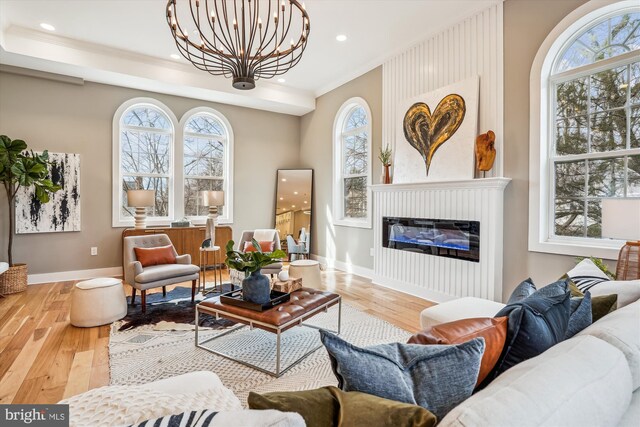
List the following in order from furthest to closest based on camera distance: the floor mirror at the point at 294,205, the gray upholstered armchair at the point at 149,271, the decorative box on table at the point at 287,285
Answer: the floor mirror at the point at 294,205 < the gray upholstered armchair at the point at 149,271 < the decorative box on table at the point at 287,285

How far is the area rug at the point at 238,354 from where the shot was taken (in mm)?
2176

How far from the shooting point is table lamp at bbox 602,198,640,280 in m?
2.08

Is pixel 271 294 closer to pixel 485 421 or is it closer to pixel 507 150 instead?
pixel 485 421

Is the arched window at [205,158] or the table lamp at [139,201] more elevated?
the arched window at [205,158]

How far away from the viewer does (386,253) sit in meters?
4.61

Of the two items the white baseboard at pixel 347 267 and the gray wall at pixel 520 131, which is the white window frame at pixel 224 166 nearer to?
the white baseboard at pixel 347 267

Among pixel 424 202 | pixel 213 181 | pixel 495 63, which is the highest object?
pixel 495 63

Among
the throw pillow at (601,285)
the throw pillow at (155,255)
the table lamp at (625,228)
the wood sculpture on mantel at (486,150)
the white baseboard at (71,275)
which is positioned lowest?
the white baseboard at (71,275)

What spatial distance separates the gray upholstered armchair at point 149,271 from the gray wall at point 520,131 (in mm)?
3531

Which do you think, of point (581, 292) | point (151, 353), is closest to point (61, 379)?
point (151, 353)

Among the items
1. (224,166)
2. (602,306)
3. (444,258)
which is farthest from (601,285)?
(224,166)

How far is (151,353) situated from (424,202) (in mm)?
3283

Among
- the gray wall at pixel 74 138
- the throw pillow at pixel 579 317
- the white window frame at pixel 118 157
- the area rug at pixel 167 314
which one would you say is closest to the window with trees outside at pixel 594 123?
the throw pillow at pixel 579 317

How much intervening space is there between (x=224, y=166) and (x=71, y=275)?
2.95m
